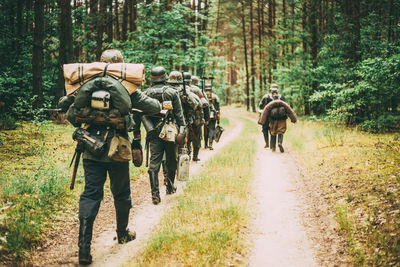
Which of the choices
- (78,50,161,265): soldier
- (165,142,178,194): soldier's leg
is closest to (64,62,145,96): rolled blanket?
(78,50,161,265): soldier

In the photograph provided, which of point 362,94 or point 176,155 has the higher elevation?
point 362,94

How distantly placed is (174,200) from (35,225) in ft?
8.14

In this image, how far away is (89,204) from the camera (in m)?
3.51

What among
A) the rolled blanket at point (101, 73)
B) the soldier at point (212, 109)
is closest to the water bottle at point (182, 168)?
the rolled blanket at point (101, 73)

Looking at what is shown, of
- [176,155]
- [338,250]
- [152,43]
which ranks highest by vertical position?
[152,43]

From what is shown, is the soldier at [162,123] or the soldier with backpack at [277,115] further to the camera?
the soldier with backpack at [277,115]

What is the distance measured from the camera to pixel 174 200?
18.7 ft

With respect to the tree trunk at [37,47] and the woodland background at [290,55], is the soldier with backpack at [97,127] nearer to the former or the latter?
the woodland background at [290,55]

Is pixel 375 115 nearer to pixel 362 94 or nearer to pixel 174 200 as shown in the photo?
pixel 362 94

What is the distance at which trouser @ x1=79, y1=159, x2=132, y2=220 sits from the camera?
3.52m

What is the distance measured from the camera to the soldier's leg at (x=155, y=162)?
557 centimetres

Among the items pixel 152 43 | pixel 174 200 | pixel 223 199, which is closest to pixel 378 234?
pixel 223 199

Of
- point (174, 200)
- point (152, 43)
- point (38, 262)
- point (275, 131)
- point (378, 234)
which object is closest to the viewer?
point (38, 262)

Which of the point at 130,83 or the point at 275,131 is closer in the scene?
the point at 130,83
